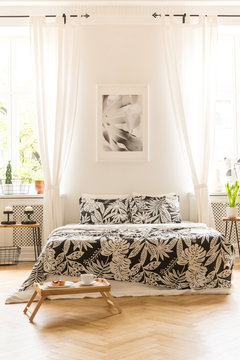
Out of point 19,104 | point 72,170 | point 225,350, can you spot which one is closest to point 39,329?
point 225,350

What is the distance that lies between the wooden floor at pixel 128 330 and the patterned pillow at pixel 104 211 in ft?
5.11

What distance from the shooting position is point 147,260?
4504 mm

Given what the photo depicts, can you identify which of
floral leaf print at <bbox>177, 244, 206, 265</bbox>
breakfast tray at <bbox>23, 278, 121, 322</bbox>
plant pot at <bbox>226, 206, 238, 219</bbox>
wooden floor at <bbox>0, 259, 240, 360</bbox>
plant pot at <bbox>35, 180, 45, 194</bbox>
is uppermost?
plant pot at <bbox>35, 180, 45, 194</bbox>

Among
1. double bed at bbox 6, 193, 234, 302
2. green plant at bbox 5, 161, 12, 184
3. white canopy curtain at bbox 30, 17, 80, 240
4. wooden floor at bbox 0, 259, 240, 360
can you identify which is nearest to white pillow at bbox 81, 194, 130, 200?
white canopy curtain at bbox 30, 17, 80, 240

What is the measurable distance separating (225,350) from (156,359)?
446 mm

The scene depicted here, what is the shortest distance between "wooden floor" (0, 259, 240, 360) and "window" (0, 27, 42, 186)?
9.23ft

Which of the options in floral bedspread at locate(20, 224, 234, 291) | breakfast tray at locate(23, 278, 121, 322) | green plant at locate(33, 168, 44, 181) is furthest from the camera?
green plant at locate(33, 168, 44, 181)

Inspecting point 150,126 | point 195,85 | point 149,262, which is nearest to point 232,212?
point 150,126

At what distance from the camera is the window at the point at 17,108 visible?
22.7 feet

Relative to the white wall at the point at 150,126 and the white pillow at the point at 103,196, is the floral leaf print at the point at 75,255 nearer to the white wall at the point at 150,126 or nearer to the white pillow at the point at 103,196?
the white pillow at the point at 103,196

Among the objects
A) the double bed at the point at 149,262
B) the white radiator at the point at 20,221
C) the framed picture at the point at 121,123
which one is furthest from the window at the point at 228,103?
the double bed at the point at 149,262

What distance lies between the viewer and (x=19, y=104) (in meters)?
6.98

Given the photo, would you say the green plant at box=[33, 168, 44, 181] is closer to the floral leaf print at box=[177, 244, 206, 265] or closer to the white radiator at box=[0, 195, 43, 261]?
the white radiator at box=[0, 195, 43, 261]

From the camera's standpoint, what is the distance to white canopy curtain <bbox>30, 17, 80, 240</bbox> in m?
6.34
